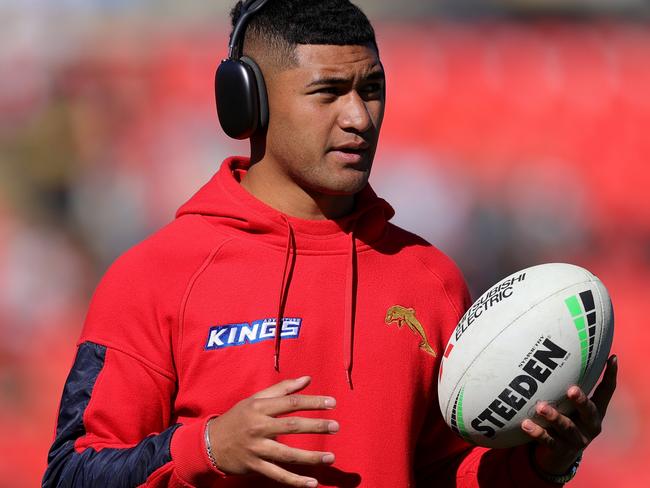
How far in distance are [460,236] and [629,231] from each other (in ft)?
2.90

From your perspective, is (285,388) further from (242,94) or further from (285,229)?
(242,94)

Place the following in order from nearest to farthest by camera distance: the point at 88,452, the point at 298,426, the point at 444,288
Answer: the point at 298,426 → the point at 88,452 → the point at 444,288

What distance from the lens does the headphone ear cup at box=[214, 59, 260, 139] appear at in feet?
7.81

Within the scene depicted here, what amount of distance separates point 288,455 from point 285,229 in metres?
0.61

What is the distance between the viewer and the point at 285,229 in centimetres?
235

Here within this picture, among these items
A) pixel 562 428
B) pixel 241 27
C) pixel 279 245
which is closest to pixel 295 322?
pixel 279 245

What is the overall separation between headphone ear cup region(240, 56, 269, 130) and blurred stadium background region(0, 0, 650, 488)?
2882 millimetres

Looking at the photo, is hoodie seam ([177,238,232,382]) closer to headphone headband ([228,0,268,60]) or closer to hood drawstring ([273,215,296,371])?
hood drawstring ([273,215,296,371])

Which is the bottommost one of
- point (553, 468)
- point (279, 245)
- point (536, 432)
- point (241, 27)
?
point (553, 468)

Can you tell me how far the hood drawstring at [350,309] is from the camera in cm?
225

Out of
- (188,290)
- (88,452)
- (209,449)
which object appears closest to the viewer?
(209,449)

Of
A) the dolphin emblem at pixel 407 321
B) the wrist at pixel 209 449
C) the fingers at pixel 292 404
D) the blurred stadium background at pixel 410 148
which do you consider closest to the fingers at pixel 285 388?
the fingers at pixel 292 404

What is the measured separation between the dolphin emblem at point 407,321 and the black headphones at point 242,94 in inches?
20.5

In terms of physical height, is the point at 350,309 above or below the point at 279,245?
below
